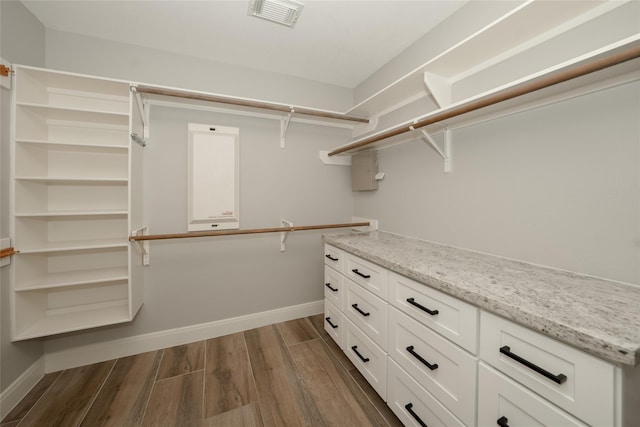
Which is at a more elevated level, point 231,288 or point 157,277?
point 157,277

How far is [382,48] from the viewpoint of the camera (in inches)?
77.4

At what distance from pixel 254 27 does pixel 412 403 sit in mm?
2544

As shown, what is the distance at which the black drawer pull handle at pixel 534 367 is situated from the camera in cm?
65

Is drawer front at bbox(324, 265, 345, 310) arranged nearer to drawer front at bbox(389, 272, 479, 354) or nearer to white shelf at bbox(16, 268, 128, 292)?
drawer front at bbox(389, 272, 479, 354)

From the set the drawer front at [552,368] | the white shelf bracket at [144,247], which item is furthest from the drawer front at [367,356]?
the white shelf bracket at [144,247]

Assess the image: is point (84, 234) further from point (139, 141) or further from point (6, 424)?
point (6, 424)

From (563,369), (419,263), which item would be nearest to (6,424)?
(419,263)

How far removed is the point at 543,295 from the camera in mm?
827

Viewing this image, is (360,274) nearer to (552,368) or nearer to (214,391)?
(552,368)

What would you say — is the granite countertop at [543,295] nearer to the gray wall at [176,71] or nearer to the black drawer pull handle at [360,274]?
the black drawer pull handle at [360,274]

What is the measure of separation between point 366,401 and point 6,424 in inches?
79.0

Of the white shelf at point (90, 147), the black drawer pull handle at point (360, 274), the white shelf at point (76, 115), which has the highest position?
the white shelf at point (76, 115)

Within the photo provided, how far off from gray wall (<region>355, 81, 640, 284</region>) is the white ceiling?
957 millimetres

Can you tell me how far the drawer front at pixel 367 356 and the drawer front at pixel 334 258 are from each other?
40 centimetres
